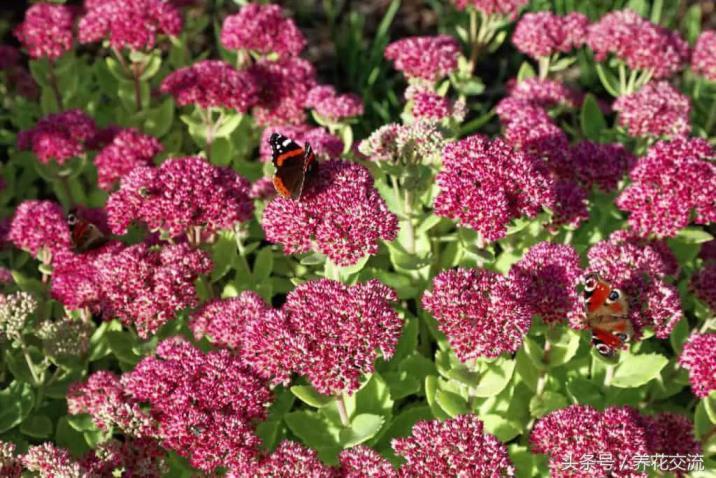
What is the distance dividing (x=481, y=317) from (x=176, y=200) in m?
1.79

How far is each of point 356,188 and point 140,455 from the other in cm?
171

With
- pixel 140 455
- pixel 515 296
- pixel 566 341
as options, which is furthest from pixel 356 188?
pixel 140 455

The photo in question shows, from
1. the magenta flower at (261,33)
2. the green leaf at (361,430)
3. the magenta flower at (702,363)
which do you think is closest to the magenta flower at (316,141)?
the magenta flower at (261,33)

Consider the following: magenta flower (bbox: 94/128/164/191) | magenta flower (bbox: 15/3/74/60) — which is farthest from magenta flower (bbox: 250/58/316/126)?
magenta flower (bbox: 15/3/74/60)

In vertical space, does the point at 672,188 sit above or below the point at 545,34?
below

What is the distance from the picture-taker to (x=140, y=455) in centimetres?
357

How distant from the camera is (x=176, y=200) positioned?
13.3 ft

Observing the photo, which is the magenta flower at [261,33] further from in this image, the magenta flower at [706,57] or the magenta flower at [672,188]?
the magenta flower at [706,57]

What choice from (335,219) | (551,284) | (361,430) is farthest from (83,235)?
(551,284)

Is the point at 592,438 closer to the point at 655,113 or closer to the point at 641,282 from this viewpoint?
the point at 641,282

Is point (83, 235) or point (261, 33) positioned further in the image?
point (261, 33)

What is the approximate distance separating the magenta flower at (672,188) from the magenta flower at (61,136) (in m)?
3.67

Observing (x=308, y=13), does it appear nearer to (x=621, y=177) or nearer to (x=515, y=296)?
(x=621, y=177)

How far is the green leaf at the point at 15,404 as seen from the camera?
4.03 meters
